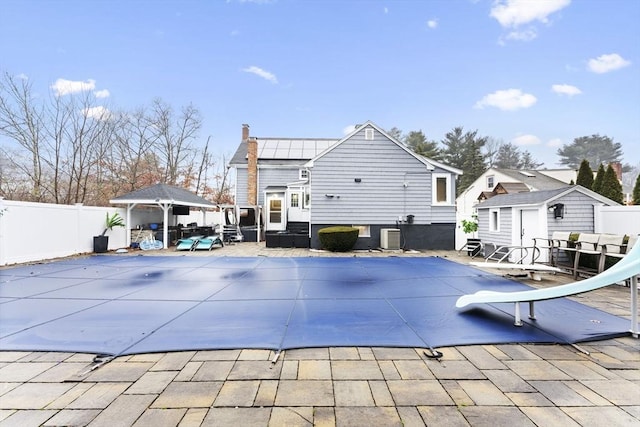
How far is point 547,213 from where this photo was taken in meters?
8.86

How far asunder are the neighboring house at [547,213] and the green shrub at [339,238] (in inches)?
224

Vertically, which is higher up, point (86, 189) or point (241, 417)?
point (86, 189)

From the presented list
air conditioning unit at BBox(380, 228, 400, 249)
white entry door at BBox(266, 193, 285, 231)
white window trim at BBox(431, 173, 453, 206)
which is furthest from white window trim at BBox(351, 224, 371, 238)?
white entry door at BBox(266, 193, 285, 231)

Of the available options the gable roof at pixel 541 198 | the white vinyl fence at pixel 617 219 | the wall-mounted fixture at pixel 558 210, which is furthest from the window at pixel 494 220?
the white vinyl fence at pixel 617 219

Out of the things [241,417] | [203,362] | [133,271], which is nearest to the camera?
[241,417]

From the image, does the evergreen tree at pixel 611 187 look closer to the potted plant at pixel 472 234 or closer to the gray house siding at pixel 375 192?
the potted plant at pixel 472 234

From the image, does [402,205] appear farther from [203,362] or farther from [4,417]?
[4,417]

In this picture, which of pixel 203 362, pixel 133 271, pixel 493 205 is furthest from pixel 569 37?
pixel 133 271

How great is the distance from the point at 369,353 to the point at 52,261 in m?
11.4

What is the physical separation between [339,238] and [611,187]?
1408cm

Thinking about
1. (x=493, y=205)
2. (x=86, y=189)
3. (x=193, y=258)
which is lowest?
(x=193, y=258)

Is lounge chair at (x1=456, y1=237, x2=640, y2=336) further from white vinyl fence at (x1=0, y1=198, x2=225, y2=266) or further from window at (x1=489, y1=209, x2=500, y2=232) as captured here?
white vinyl fence at (x1=0, y1=198, x2=225, y2=266)

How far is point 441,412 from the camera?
2.20 m

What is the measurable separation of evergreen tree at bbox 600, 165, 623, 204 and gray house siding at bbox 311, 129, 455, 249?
8.33 m
